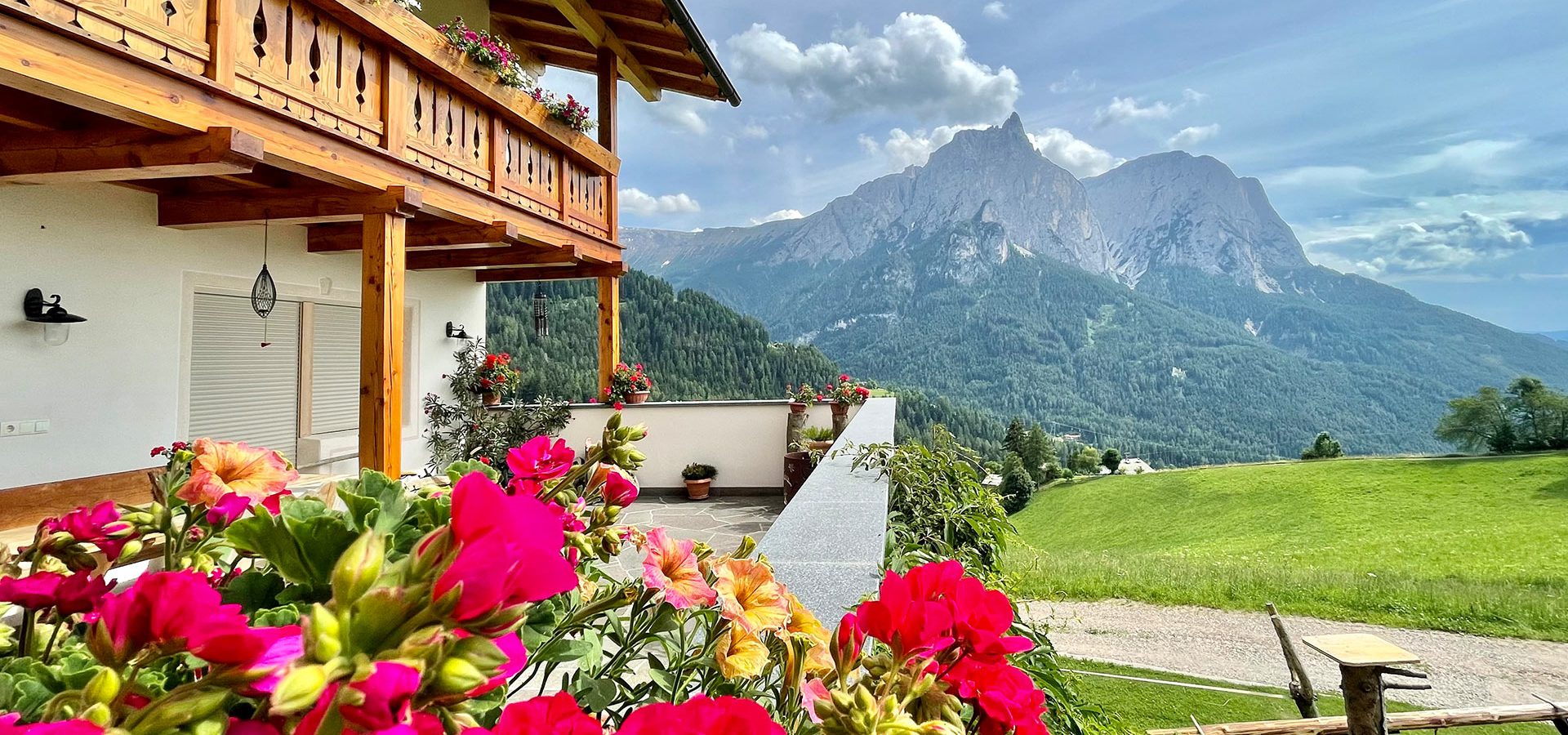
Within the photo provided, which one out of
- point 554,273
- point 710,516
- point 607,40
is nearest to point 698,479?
point 710,516

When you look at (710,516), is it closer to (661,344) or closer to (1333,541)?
(661,344)

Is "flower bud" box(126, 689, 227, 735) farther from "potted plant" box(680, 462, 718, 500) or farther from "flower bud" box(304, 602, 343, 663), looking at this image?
"potted plant" box(680, 462, 718, 500)

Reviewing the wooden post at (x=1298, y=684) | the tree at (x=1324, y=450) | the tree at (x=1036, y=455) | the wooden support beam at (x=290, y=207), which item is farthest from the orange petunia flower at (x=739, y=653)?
the tree at (x=1324, y=450)

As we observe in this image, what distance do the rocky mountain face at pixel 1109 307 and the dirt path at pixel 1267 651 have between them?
66356 millimetres

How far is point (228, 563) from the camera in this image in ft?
2.23

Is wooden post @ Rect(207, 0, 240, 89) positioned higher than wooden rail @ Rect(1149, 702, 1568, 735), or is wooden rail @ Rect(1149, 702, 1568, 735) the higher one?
wooden post @ Rect(207, 0, 240, 89)

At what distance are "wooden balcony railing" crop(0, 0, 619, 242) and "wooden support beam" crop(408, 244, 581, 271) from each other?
0.41 m

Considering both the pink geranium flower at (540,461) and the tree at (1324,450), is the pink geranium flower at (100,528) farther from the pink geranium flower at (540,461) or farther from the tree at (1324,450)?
the tree at (1324,450)

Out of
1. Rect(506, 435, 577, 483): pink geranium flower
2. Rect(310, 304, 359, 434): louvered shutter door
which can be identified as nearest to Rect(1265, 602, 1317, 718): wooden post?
Rect(506, 435, 577, 483): pink geranium flower

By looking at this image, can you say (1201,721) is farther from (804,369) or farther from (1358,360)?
(1358,360)

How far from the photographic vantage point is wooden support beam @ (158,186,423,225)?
4.53 meters

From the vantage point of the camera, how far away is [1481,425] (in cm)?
3869

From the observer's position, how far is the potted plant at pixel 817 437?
7.12 metres

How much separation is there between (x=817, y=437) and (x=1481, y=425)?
5084cm
